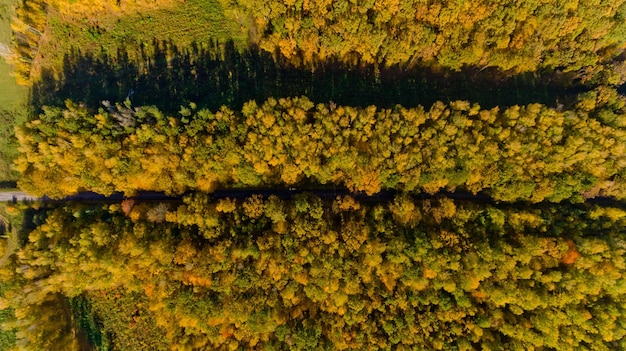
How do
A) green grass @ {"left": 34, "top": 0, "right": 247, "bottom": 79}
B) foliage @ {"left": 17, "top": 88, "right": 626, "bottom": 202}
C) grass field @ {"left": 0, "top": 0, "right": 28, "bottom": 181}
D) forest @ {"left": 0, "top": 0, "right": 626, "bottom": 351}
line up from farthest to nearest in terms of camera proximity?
green grass @ {"left": 34, "top": 0, "right": 247, "bottom": 79} < grass field @ {"left": 0, "top": 0, "right": 28, "bottom": 181} < foliage @ {"left": 17, "top": 88, "right": 626, "bottom": 202} < forest @ {"left": 0, "top": 0, "right": 626, "bottom": 351}

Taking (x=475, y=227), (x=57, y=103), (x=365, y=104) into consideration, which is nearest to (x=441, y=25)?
(x=365, y=104)

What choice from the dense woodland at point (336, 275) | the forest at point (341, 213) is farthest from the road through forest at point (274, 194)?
the dense woodland at point (336, 275)

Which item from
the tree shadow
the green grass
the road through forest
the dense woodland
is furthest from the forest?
the green grass

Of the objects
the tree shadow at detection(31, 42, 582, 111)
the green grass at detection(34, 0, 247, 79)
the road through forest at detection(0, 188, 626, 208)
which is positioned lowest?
the road through forest at detection(0, 188, 626, 208)

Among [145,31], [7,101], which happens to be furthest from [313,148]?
[7,101]

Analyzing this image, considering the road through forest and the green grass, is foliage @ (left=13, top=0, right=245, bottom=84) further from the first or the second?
the road through forest

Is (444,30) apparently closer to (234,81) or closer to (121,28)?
(234,81)

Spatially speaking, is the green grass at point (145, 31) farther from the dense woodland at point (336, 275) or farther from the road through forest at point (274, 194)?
the dense woodland at point (336, 275)
